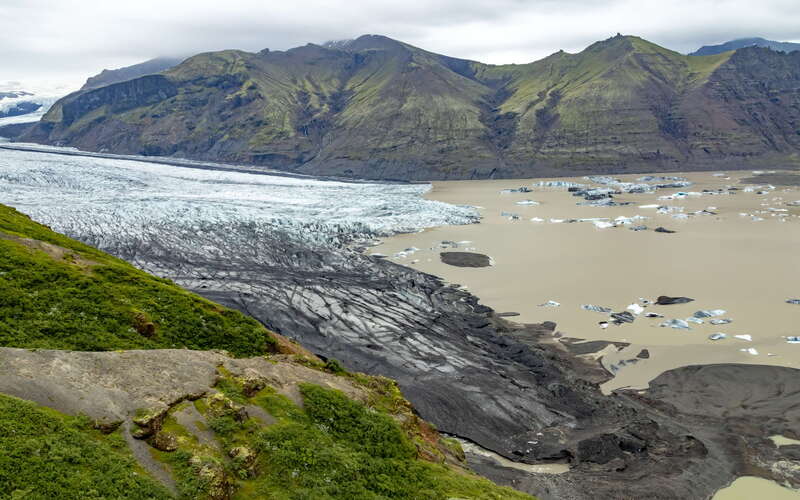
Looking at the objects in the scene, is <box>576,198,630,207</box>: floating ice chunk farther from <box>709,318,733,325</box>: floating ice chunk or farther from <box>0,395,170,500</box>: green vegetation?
<box>0,395,170,500</box>: green vegetation

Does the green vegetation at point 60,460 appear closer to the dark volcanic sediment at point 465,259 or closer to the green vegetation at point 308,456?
the green vegetation at point 308,456

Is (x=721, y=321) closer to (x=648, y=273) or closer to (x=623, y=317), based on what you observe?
(x=623, y=317)

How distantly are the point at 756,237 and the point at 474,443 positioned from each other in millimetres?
75280

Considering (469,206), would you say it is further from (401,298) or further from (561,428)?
(561,428)

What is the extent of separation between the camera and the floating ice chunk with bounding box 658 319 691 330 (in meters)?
46.9

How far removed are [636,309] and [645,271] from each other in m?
15.7

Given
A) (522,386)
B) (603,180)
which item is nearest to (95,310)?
(522,386)

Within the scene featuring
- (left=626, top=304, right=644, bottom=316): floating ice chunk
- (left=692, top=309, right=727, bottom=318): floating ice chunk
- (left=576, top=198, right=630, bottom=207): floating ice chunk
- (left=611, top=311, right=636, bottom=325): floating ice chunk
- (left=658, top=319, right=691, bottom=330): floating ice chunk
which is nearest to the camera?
(left=658, top=319, right=691, bottom=330): floating ice chunk

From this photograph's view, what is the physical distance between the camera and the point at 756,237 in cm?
8175

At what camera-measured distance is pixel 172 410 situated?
1614 centimetres

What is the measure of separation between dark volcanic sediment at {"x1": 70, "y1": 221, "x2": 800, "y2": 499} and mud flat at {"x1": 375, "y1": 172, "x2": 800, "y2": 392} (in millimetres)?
3143

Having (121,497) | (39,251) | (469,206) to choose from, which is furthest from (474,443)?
(469,206)

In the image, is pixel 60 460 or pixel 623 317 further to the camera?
pixel 623 317

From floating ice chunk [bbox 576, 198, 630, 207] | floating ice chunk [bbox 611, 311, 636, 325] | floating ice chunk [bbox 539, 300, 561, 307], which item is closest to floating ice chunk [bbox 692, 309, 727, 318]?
floating ice chunk [bbox 611, 311, 636, 325]
